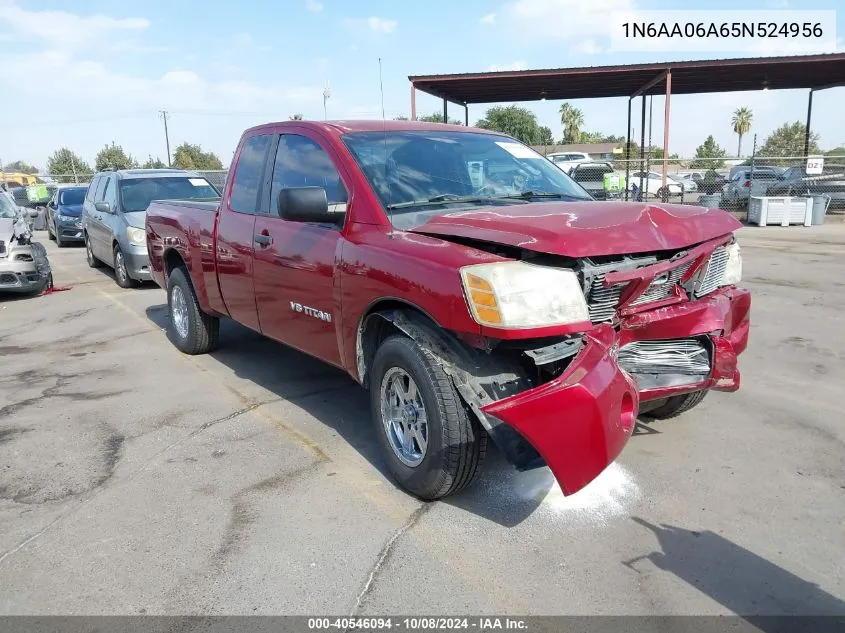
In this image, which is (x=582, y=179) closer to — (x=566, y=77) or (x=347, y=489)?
(x=566, y=77)

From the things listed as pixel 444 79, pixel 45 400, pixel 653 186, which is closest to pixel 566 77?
pixel 444 79

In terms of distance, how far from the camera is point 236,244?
16.6 feet

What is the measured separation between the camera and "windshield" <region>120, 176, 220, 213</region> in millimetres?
10656

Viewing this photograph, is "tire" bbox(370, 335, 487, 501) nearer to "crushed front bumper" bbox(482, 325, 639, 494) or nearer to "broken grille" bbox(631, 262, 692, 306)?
"crushed front bumper" bbox(482, 325, 639, 494)

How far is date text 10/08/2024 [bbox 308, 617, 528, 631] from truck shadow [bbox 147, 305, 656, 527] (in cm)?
73

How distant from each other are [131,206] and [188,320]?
16.9 feet

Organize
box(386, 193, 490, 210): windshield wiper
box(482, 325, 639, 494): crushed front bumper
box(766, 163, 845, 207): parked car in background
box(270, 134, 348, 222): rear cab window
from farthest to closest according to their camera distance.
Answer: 1. box(766, 163, 845, 207): parked car in background
2. box(270, 134, 348, 222): rear cab window
3. box(386, 193, 490, 210): windshield wiper
4. box(482, 325, 639, 494): crushed front bumper

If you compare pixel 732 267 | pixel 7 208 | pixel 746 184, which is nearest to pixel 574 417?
pixel 732 267

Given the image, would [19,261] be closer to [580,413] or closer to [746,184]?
[580,413]

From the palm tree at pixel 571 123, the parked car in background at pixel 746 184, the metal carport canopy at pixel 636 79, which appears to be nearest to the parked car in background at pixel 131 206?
the metal carport canopy at pixel 636 79

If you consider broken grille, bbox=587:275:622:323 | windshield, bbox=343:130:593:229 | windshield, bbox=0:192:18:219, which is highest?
windshield, bbox=343:130:593:229

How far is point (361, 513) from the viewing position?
3.45 metres

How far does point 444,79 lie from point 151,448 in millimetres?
16839

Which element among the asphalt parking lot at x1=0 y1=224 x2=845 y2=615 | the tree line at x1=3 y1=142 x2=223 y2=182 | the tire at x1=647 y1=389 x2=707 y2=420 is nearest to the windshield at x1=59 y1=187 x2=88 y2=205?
the asphalt parking lot at x1=0 y1=224 x2=845 y2=615
